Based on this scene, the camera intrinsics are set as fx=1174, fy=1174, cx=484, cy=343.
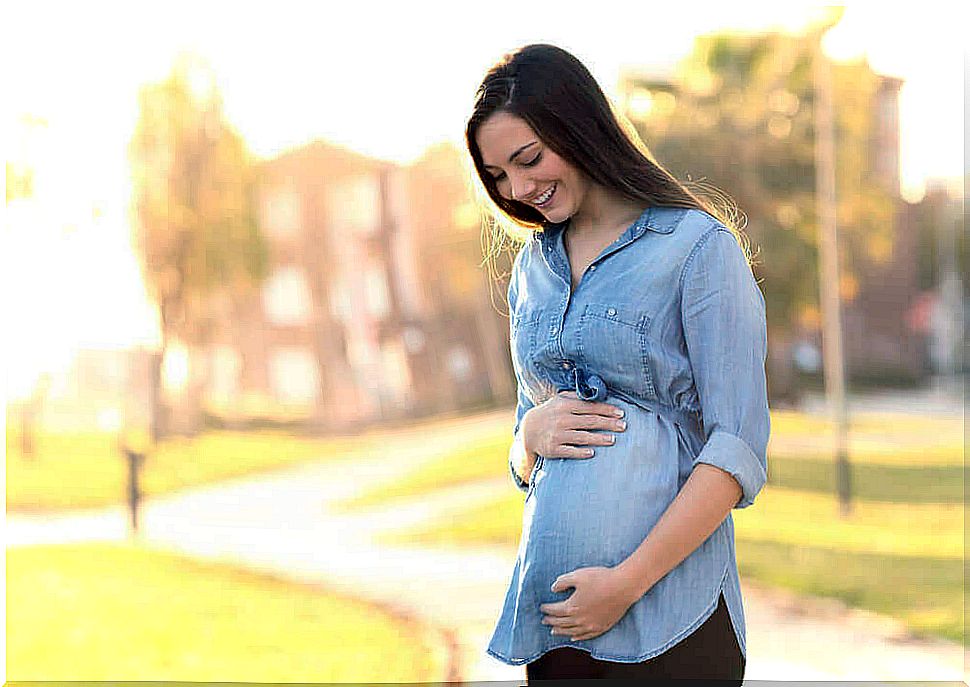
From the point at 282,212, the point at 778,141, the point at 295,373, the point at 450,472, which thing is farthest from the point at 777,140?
the point at 295,373

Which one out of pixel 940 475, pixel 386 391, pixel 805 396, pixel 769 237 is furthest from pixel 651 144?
pixel 940 475

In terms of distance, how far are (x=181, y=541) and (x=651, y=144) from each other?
3129 mm

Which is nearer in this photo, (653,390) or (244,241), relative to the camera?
(653,390)

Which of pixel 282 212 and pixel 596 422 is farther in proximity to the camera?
pixel 282 212

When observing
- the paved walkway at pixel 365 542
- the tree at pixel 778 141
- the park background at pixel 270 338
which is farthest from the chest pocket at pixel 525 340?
the tree at pixel 778 141

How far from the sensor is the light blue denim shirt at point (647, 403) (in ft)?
3.10

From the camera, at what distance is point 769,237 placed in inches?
256

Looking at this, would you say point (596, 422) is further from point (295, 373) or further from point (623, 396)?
point (295, 373)

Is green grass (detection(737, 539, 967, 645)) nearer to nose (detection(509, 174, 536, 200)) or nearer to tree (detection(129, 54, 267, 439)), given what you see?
tree (detection(129, 54, 267, 439))

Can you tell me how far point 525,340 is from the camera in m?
1.05

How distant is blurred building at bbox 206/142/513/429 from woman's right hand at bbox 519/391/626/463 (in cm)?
415

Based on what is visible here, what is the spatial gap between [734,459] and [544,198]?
27 centimetres

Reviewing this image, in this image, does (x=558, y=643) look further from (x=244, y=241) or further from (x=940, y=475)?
(x=940, y=475)

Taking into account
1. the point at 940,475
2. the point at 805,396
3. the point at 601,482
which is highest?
the point at 601,482
